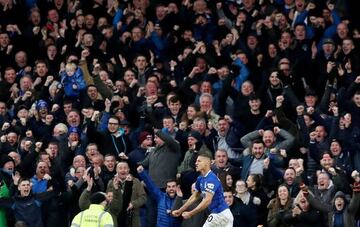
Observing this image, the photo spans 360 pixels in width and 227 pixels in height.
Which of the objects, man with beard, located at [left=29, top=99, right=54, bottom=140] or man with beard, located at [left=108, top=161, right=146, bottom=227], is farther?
man with beard, located at [left=29, top=99, right=54, bottom=140]

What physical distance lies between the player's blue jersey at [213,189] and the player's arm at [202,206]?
84 millimetres

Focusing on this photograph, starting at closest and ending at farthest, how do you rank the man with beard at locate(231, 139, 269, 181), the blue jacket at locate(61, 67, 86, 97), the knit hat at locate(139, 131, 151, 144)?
the man with beard at locate(231, 139, 269, 181), the knit hat at locate(139, 131, 151, 144), the blue jacket at locate(61, 67, 86, 97)

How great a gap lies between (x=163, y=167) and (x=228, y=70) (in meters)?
3.70

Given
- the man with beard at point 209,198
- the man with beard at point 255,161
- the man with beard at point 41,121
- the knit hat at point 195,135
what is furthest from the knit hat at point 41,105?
the man with beard at point 209,198

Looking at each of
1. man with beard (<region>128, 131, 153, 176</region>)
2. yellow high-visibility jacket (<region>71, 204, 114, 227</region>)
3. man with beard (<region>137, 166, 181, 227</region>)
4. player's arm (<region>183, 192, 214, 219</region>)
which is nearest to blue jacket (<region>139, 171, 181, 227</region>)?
man with beard (<region>137, 166, 181, 227</region>)

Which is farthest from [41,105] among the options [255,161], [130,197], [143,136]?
[255,161]

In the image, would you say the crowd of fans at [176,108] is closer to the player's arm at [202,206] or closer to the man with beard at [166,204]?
the man with beard at [166,204]

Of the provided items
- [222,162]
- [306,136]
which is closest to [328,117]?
[306,136]

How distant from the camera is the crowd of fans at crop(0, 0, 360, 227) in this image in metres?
29.8

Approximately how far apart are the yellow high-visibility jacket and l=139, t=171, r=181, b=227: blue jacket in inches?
132

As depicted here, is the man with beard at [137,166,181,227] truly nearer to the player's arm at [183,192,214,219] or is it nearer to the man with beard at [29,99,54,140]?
the player's arm at [183,192,214,219]

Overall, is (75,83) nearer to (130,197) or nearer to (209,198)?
(130,197)

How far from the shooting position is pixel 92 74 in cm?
3462

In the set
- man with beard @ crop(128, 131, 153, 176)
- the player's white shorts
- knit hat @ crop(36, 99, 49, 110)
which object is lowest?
the player's white shorts
